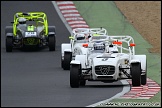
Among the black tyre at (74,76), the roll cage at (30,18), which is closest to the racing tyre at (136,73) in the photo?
the black tyre at (74,76)

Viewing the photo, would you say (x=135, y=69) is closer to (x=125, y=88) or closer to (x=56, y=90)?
(x=125, y=88)

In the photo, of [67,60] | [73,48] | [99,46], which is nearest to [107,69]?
[99,46]

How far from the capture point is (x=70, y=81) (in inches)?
1040

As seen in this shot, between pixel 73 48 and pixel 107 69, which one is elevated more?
pixel 73 48

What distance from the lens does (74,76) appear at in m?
26.4

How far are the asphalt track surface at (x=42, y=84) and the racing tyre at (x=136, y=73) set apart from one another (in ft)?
1.59

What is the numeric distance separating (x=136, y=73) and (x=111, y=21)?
19149mm

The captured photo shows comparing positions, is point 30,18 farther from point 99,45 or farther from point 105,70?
point 105,70

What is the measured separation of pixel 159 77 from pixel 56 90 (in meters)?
4.14

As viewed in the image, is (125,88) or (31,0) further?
(31,0)

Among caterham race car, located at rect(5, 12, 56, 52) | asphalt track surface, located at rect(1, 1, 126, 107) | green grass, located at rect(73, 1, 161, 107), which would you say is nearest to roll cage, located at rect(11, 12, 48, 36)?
caterham race car, located at rect(5, 12, 56, 52)

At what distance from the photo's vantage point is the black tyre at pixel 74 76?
86.5 ft

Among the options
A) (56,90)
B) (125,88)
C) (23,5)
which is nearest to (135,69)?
(125,88)

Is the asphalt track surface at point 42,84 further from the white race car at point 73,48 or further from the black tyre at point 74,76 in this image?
the white race car at point 73,48
